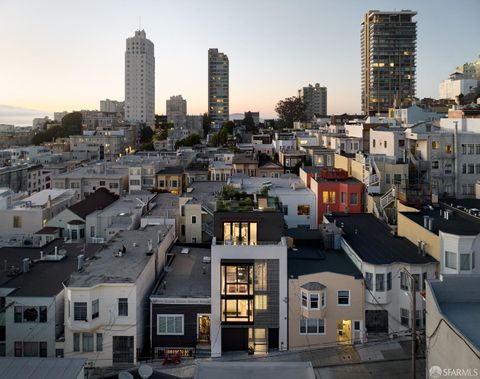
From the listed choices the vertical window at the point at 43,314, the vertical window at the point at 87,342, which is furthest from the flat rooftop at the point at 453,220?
Result: the vertical window at the point at 43,314

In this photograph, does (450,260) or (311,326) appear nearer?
(450,260)

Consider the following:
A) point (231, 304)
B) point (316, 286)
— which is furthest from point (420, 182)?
point (231, 304)

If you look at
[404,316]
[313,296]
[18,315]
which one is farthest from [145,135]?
[404,316]

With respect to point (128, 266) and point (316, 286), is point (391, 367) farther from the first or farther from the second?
point (128, 266)

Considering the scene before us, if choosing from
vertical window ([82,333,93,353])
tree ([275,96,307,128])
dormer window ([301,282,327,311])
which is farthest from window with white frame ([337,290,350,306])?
tree ([275,96,307,128])

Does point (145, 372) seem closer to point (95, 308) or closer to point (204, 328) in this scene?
point (95, 308)

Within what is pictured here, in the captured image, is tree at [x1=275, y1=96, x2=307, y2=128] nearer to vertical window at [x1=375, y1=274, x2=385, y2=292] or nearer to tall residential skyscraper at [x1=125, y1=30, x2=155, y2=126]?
tall residential skyscraper at [x1=125, y1=30, x2=155, y2=126]

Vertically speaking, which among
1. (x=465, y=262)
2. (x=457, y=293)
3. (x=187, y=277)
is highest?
(x=457, y=293)
